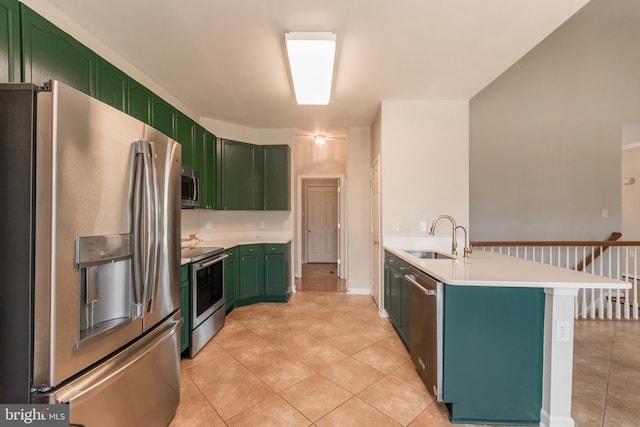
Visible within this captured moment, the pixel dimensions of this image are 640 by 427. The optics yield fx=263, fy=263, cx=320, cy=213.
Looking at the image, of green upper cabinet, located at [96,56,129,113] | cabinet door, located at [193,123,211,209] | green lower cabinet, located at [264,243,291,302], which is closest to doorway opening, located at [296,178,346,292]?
green lower cabinet, located at [264,243,291,302]

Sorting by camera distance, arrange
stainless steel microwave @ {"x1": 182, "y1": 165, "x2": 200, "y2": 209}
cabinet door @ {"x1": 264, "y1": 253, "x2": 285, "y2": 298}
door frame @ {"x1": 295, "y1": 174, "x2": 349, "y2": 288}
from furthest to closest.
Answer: door frame @ {"x1": 295, "y1": 174, "x2": 349, "y2": 288} < cabinet door @ {"x1": 264, "y1": 253, "x2": 285, "y2": 298} < stainless steel microwave @ {"x1": 182, "y1": 165, "x2": 200, "y2": 209}

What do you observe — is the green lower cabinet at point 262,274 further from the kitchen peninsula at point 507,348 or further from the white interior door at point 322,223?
the white interior door at point 322,223

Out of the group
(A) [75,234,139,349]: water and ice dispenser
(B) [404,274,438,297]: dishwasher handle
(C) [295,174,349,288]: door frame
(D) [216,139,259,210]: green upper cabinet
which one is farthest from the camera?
(C) [295,174,349,288]: door frame

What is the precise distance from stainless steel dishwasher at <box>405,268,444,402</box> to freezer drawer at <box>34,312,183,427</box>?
166cm

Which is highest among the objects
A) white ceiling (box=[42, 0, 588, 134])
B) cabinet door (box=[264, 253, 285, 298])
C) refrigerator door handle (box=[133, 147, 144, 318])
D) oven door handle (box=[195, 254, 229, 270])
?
white ceiling (box=[42, 0, 588, 134])

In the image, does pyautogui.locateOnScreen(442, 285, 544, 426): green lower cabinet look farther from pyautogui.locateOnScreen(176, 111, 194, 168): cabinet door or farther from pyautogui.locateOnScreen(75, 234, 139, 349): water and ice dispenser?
pyautogui.locateOnScreen(176, 111, 194, 168): cabinet door

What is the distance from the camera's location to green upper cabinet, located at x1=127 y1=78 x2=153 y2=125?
2.12 meters

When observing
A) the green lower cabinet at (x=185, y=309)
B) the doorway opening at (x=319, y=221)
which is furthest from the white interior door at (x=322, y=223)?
the green lower cabinet at (x=185, y=309)

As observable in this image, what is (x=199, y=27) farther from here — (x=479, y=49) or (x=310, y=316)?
(x=310, y=316)

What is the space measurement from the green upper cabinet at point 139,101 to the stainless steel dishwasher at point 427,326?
2.63 meters

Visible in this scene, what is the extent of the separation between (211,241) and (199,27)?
269 centimetres

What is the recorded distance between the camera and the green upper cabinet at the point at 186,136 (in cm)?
286

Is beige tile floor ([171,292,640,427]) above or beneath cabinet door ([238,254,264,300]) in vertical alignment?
beneath

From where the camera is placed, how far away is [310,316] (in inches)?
133
